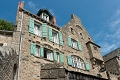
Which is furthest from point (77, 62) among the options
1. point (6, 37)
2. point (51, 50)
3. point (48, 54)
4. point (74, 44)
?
point (6, 37)

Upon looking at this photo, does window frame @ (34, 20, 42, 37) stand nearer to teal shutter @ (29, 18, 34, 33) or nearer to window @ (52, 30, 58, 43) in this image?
teal shutter @ (29, 18, 34, 33)

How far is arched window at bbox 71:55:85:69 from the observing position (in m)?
15.4

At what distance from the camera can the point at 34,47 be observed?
41.3 feet

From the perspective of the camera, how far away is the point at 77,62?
1582 cm

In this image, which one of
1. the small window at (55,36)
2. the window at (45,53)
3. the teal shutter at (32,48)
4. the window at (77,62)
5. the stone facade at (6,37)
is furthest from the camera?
the small window at (55,36)

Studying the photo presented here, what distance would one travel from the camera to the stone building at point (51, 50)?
10898 mm

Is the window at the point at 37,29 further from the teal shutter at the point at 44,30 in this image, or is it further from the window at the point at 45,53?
the window at the point at 45,53

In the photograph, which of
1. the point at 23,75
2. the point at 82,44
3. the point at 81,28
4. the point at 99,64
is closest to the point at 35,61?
the point at 23,75

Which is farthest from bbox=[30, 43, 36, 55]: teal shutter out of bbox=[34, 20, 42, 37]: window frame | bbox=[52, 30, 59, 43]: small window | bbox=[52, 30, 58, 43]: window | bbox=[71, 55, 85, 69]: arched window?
bbox=[71, 55, 85, 69]: arched window

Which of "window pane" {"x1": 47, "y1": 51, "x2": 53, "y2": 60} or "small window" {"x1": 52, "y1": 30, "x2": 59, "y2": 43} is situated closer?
"window pane" {"x1": 47, "y1": 51, "x2": 53, "y2": 60}

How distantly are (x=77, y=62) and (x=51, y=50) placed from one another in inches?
154

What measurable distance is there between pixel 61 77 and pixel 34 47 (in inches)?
163

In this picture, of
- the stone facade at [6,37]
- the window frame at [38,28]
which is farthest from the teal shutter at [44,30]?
the stone facade at [6,37]

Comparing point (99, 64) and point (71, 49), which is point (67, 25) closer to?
point (71, 49)
